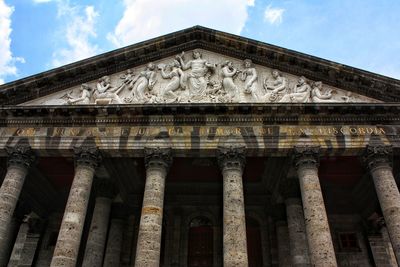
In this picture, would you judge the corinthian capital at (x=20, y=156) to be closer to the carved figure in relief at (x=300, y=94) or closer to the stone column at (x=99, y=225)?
the stone column at (x=99, y=225)

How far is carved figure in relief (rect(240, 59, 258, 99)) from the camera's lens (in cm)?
1602

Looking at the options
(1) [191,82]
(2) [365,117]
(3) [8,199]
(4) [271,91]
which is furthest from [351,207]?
(3) [8,199]

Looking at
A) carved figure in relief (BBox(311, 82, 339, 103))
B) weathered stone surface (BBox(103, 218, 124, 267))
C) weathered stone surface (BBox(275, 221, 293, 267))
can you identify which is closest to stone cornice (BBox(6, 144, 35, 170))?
weathered stone surface (BBox(103, 218, 124, 267))

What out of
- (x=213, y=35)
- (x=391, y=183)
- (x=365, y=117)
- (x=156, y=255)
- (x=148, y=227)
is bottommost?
(x=156, y=255)

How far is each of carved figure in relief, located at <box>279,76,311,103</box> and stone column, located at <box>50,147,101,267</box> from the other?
8.42m

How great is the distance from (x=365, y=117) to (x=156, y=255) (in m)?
10.1

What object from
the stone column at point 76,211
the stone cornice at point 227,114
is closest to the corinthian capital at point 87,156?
the stone column at point 76,211

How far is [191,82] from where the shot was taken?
16.3 m

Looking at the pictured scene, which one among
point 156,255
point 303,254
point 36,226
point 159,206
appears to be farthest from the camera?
Answer: point 36,226

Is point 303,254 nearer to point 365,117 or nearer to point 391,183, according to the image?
point 391,183

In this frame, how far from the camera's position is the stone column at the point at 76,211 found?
12.4 meters

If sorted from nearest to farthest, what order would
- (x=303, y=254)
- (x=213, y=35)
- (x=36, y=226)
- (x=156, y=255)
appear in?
(x=156, y=255), (x=303, y=254), (x=213, y=35), (x=36, y=226)

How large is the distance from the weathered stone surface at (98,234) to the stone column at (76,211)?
8.38 ft

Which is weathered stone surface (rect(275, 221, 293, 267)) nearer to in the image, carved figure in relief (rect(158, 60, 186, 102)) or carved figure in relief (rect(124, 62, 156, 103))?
carved figure in relief (rect(158, 60, 186, 102))
